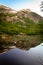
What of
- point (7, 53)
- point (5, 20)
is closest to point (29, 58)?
point (7, 53)

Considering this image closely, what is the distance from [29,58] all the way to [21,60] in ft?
3.65

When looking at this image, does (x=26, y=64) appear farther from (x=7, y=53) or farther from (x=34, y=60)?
(x=7, y=53)

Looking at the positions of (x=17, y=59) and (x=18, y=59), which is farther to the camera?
(x=17, y=59)

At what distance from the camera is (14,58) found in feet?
72.9

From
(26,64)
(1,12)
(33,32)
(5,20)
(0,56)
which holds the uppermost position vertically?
(1,12)

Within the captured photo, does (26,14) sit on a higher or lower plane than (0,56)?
higher

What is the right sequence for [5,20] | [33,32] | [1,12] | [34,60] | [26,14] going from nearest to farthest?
[34,60] → [33,32] → [5,20] → [1,12] → [26,14]

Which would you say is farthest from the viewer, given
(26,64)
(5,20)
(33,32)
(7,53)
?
(5,20)

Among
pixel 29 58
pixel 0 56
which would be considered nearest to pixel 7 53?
pixel 0 56

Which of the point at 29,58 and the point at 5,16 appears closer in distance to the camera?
the point at 29,58

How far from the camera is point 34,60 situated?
20.4 m

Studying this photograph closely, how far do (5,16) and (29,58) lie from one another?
43.8 meters

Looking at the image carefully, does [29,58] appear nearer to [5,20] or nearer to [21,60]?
[21,60]

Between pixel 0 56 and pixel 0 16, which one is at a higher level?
pixel 0 16
